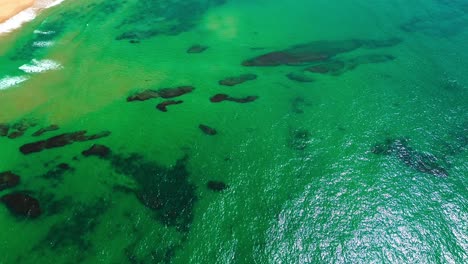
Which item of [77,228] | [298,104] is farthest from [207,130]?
[77,228]

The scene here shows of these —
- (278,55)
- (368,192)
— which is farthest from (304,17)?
(368,192)

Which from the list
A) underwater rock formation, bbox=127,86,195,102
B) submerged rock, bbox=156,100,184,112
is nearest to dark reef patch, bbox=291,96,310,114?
underwater rock formation, bbox=127,86,195,102

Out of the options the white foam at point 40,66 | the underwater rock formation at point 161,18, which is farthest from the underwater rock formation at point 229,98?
the white foam at point 40,66

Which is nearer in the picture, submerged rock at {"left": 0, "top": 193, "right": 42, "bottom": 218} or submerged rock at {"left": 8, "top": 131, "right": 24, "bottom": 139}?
submerged rock at {"left": 0, "top": 193, "right": 42, "bottom": 218}

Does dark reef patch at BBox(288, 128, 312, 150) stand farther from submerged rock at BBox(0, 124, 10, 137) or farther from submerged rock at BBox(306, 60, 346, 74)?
submerged rock at BBox(0, 124, 10, 137)

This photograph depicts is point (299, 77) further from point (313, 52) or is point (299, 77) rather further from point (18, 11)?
point (18, 11)

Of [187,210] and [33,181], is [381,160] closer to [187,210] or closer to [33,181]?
[187,210]
